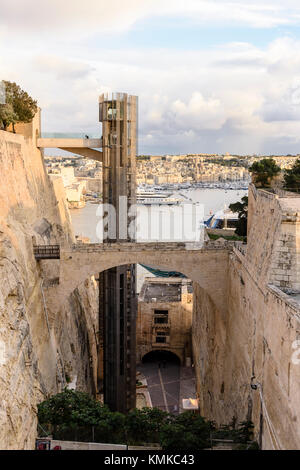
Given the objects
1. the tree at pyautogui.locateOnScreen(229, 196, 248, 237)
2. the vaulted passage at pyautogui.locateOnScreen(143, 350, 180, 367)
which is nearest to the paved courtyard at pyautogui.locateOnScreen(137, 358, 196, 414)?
the vaulted passage at pyautogui.locateOnScreen(143, 350, 180, 367)

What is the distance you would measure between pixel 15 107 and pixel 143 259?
1082 cm

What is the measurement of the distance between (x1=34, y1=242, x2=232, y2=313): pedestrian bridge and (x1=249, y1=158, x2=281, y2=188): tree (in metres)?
11.3

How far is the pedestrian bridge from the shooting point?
18.7 metres

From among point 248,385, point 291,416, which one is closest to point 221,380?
point 248,385

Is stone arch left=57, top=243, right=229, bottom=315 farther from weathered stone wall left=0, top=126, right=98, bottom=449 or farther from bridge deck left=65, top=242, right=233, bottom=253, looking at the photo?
weathered stone wall left=0, top=126, right=98, bottom=449

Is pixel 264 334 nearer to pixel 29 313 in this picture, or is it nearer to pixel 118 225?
pixel 29 313

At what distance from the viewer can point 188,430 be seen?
1328cm

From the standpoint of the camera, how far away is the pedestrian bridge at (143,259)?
61.3 ft

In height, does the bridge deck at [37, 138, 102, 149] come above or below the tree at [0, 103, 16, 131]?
below

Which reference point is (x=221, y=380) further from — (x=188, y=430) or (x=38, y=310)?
(x=38, y=310)

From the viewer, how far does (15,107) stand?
22828 millimetres

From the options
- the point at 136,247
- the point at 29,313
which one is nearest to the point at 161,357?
the point at 136,247

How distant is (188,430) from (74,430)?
346 centimetres

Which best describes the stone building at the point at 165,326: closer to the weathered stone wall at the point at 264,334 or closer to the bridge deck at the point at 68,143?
the weathered stone wall at the point at 264,334
